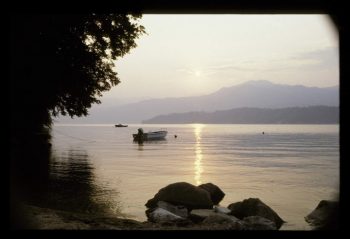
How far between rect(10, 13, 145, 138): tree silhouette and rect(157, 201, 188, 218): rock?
6070 mm

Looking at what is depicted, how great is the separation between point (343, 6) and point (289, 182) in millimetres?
26059

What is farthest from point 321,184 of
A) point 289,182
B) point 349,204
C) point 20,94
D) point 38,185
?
point 349,204

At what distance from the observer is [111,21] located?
16.4m

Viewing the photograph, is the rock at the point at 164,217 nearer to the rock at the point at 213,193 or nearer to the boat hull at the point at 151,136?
the rock at the point at 213,193

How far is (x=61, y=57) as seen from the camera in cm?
1530

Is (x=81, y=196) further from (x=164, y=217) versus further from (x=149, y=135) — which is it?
(x=149, y=135)

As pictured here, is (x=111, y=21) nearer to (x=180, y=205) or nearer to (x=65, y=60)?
(x=65, y=60)

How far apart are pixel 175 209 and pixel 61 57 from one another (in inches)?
289

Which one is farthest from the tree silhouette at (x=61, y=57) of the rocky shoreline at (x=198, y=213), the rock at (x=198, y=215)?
the rock at (x=198, y=215)

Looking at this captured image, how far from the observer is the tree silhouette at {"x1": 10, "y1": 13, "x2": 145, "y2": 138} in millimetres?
13461

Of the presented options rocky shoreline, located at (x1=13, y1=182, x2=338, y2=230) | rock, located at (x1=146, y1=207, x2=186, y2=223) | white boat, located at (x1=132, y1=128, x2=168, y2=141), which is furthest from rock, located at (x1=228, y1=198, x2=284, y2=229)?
white boat, located at (x1=132, y1=128, x2=168, y2=141)

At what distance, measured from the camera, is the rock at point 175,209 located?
1435 centimetres

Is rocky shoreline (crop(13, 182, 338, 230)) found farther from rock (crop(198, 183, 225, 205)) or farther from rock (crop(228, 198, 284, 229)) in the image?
rock (crop(198, 183, 225, 205))

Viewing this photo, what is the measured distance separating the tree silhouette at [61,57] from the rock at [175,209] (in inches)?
239
